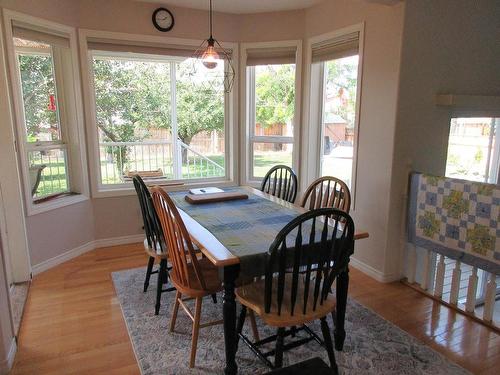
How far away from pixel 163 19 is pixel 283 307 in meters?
3.17

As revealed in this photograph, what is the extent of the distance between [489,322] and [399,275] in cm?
75

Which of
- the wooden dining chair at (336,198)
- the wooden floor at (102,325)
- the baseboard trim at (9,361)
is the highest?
the wooden dining chair at (336,198)

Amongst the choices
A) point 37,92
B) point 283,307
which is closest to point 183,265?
point 283,307

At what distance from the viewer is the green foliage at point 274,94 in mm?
4031

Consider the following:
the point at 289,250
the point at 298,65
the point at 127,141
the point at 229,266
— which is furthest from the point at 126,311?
the point at 298,65

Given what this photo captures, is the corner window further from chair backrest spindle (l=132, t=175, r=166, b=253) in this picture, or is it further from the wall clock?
chair backrest spindle (l=132, t=175, r=166, b=253)

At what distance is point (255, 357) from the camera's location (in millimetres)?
2029

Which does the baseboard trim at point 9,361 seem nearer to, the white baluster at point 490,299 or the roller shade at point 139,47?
the roller shade at point 139,47

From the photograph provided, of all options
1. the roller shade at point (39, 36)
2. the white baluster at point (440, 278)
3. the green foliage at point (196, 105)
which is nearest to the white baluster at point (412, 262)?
the white baluster at point (440, 278)

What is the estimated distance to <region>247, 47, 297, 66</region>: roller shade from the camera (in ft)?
12.7

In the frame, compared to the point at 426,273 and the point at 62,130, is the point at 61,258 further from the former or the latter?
the point at 426,273

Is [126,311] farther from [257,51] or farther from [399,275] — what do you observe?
[257,51]

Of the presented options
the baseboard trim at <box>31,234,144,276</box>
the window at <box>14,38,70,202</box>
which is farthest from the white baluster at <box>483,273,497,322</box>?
the window at <box>14,38,70,202</box>

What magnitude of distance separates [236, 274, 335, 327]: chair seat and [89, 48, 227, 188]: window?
256 cm
